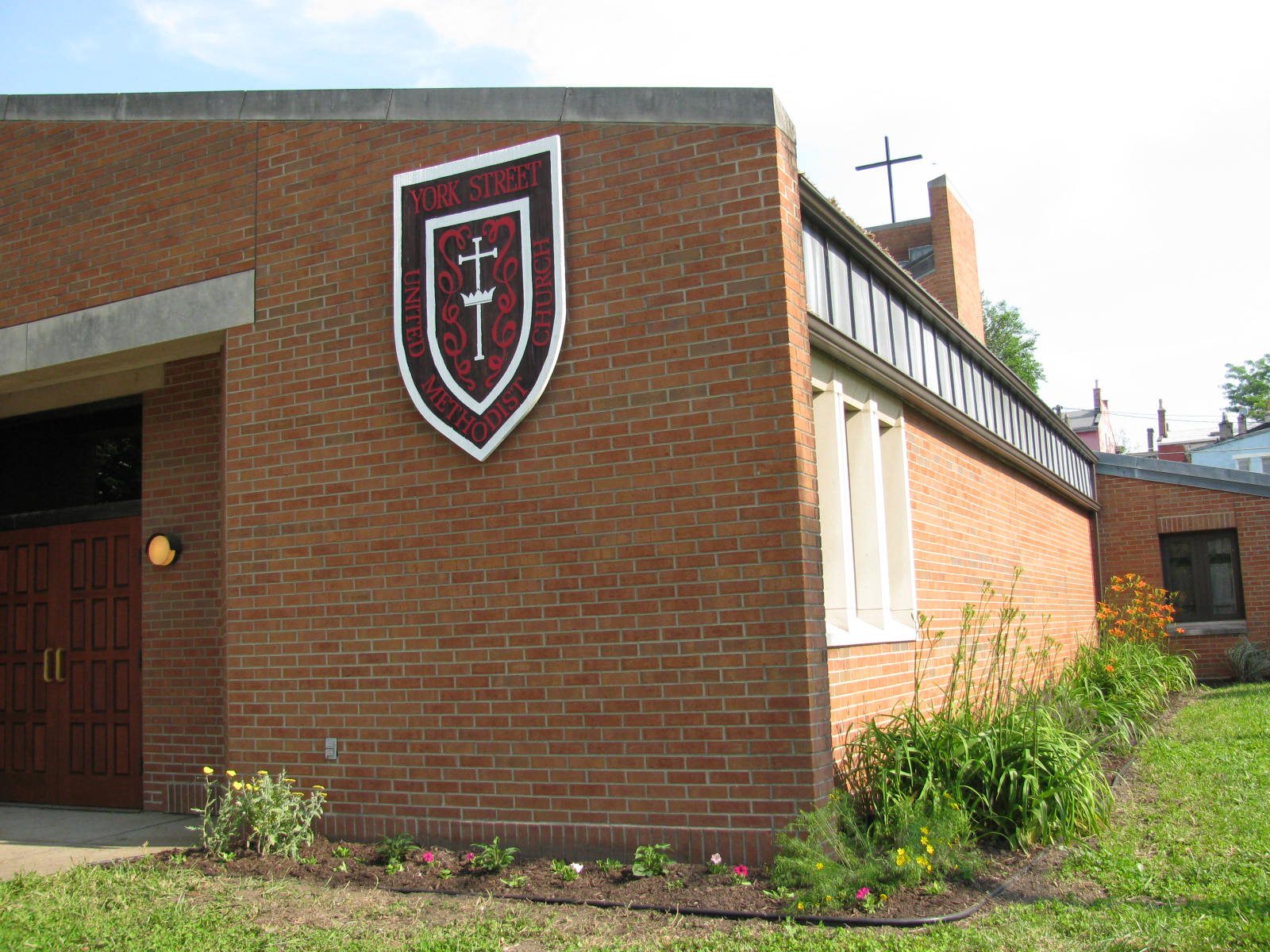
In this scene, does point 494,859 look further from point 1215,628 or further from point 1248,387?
point 1248,387

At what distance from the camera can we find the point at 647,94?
6891mm

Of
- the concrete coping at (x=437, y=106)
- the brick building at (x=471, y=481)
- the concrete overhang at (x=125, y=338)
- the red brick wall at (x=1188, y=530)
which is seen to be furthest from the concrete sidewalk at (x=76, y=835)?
the red brick wall at (x=1188, y=530)

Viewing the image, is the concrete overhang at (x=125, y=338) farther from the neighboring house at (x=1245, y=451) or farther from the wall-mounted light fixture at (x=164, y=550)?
the neighboring house at (x=1245, y=451)

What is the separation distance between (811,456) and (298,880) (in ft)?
12.7

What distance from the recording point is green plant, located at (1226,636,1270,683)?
18.1 m

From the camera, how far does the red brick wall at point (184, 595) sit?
9000 millimetres

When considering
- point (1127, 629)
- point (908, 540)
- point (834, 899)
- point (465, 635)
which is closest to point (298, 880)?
point (465, 635)

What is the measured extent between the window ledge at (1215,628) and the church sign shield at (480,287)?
15.3 meters

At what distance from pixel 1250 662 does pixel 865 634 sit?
44.4 feet

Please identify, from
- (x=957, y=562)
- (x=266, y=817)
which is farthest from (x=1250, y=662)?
(x=266, y=817)

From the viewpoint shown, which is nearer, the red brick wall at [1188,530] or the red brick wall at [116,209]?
the red brick wall at [116,209]

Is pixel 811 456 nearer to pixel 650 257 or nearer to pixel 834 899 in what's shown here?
pixel 650 257

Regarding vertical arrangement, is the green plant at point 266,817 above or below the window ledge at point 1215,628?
below

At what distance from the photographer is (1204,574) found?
1958cm
